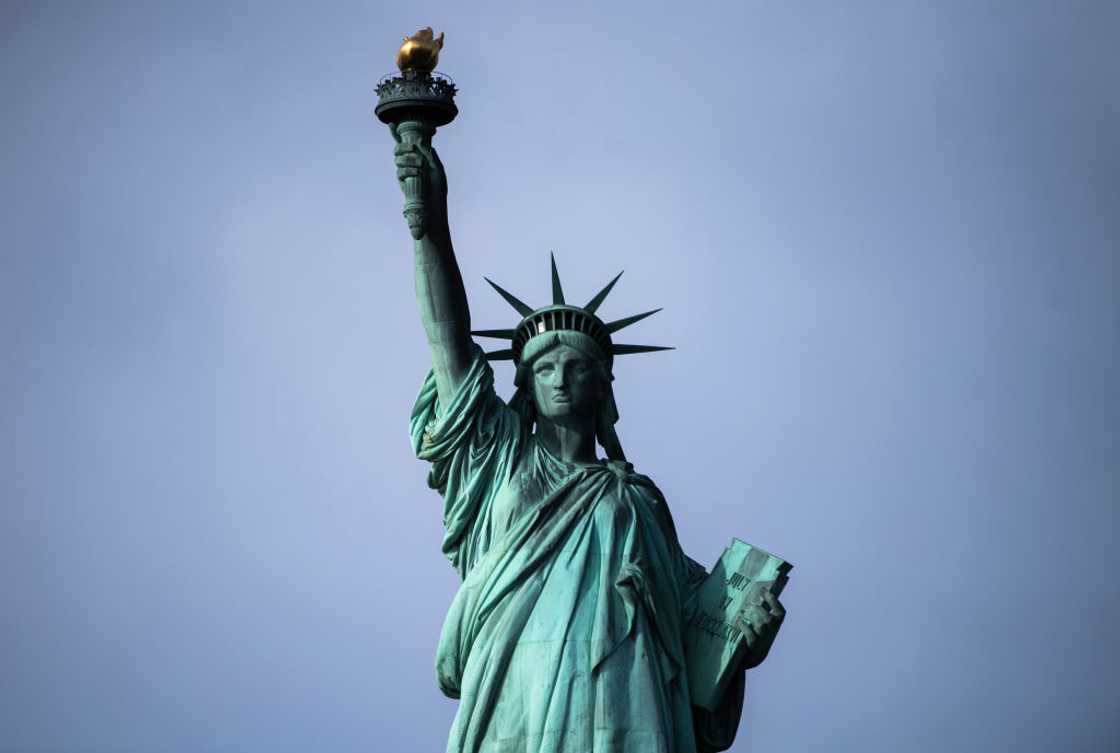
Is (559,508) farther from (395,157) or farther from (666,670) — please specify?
(395,157)

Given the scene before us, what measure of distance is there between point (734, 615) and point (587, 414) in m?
2.24

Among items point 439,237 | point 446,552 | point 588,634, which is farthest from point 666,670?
point 439,237

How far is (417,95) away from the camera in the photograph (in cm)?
2433

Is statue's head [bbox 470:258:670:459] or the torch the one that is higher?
the torch

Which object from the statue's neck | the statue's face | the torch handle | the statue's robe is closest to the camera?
the statue's robe

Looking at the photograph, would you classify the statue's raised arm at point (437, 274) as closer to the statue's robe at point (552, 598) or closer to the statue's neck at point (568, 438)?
the statue's robe at point (552, 598)

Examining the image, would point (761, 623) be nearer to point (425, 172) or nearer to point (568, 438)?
point (568, 438)

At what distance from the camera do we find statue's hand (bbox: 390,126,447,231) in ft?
79.5

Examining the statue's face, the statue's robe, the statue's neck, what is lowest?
the statue's robe

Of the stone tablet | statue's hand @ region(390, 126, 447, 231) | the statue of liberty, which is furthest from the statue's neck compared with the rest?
statue's hand @ region(390, 126, 447, 231)

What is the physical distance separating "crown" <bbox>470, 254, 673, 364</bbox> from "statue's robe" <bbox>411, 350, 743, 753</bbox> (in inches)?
18.7

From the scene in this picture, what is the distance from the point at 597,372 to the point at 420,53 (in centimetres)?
317

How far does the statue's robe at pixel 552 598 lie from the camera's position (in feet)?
75.5

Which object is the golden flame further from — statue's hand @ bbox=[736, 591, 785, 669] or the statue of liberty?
statue's hand @ bbox=[736, 591, 785, 669]
